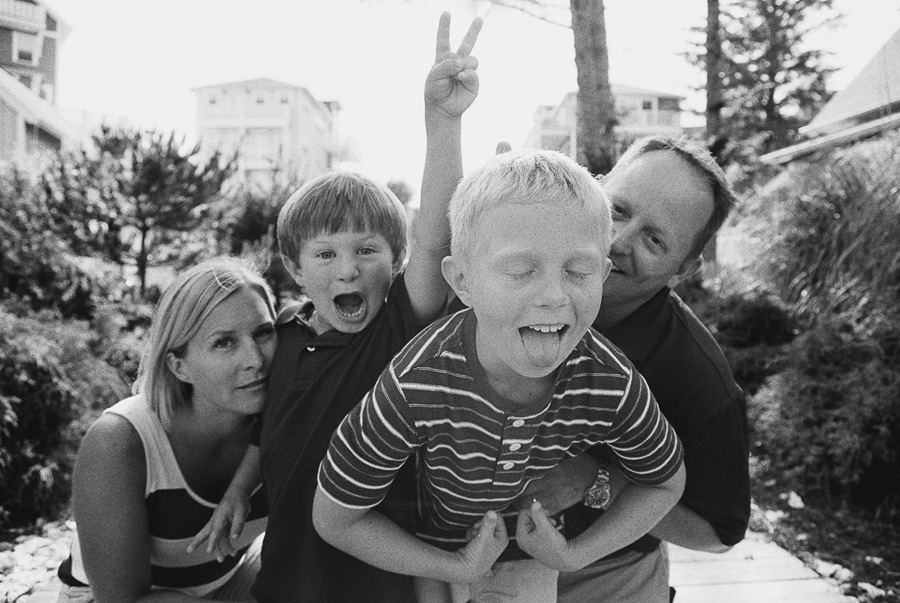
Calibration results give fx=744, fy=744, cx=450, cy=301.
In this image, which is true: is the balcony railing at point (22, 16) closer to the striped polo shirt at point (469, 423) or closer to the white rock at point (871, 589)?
the striped polo shirt at point (469, 423)

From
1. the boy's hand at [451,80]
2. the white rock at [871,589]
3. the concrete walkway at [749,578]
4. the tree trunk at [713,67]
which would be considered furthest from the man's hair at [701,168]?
the tree trunk at [713,67]

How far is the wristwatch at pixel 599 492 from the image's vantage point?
1460mm

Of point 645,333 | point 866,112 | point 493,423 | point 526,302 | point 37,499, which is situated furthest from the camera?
point 866,112

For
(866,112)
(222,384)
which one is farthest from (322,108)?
(222,384)

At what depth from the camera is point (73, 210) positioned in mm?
7250

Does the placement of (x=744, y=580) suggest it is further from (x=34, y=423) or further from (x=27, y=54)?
(x=27, y=54)

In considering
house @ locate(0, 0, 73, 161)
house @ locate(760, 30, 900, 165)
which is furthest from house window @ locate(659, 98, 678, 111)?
house @ locate(0, 0, 73, 161)

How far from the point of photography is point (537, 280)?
1.15m

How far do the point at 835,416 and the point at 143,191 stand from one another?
21.3 feet

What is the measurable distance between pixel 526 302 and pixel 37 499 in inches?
149

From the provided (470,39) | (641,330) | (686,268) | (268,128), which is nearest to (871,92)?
(268,128)

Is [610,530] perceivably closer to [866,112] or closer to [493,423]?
[493,423]

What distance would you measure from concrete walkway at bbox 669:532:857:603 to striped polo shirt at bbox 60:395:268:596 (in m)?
2.01

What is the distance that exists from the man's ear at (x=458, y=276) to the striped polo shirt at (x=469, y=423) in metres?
0.07
